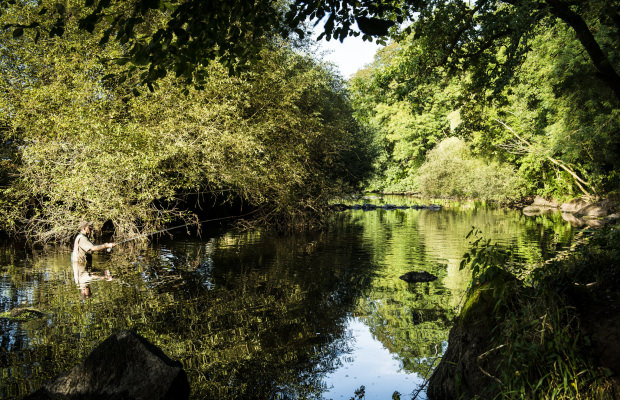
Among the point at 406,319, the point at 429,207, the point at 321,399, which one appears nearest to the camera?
the point at 321,399

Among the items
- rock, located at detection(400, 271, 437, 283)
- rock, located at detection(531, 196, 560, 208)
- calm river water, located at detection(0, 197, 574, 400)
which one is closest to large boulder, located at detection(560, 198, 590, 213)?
rock, located at detection(531, 196, 560, 208)

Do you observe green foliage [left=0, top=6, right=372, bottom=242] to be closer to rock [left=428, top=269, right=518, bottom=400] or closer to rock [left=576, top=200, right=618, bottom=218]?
rock [left=428, top=269, right=518, bottom=400]

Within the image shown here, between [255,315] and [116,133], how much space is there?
868cm

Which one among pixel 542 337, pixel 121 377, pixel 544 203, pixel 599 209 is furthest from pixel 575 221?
pixel 121 377

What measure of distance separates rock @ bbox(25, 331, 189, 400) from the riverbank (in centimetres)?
316

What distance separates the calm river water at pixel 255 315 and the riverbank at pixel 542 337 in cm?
167

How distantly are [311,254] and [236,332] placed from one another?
9.51 m

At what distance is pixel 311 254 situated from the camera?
17.9 meters

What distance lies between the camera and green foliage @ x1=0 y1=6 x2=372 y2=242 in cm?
1534

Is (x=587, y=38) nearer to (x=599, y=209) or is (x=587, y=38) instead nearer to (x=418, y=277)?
(x=418, y=277)

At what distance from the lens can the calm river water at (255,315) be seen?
6.65 m

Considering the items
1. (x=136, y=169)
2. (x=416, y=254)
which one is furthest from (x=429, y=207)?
(x=136, y=169)

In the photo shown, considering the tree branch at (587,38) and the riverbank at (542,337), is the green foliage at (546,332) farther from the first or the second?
the tree branch at (587,38)

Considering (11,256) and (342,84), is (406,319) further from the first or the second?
(342,84)
